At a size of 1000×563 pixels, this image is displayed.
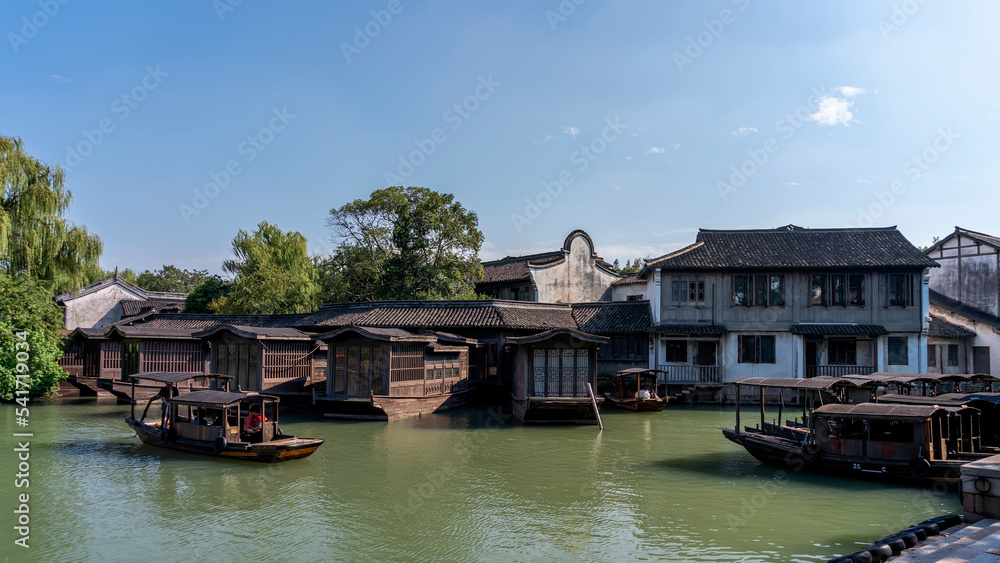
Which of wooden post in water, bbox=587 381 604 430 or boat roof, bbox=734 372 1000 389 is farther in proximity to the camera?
wooden post in water, bbox=587 381 604 430

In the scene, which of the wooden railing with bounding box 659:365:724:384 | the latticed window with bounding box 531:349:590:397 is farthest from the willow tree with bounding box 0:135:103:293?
the wooden railing with bounding box 659:365:724:384

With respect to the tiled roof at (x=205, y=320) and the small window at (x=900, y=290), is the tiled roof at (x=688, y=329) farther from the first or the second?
the tiled roof at (x=205, y=320)

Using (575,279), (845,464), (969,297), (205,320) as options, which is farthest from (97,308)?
(969,297)

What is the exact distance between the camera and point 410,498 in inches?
442

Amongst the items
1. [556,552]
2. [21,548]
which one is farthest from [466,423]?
[21,548]

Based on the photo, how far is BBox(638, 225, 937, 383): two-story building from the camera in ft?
80.9

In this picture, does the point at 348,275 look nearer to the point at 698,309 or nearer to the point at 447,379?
the point at 447,379

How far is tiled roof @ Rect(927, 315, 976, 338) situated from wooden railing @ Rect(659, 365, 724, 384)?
9.06 metres

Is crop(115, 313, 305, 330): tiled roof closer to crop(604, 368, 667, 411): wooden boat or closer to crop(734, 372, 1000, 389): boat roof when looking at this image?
crop(604, 368, 667, 411): wooden boat

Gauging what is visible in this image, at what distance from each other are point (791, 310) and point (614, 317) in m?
7.25

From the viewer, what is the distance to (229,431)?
13625 millimetres

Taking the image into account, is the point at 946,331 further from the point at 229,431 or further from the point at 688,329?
the point at 229,431

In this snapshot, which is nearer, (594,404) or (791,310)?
(594,404)

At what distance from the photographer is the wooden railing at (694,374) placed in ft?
83.7
